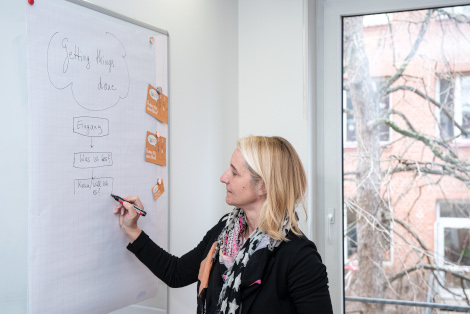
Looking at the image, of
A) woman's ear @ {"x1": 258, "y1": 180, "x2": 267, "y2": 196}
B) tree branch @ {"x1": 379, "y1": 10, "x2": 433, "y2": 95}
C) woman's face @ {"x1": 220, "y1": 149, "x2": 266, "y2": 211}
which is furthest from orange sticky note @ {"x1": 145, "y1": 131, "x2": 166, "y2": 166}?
tree branch @ {"x1": 379, "y1": 10, "x2": 433, "y2": 95}

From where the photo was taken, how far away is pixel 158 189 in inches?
70.1

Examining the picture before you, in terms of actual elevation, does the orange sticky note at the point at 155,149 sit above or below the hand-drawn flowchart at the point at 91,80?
below

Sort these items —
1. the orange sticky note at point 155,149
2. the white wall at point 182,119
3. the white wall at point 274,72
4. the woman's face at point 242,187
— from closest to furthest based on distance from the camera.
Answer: the white wall at point 182,119, the woman's face at point 242,187, the orange sticky note at point 155,149, the white wall at point 274,72

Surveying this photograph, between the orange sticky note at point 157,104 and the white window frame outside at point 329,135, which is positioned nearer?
the orange sticky note at point 157,104

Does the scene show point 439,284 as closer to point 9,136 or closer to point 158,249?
point 158,249

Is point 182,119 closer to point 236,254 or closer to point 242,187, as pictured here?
point 242,187

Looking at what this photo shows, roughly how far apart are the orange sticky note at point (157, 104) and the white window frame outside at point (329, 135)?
997mm

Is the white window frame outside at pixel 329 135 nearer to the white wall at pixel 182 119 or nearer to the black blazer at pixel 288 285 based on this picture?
the white wall at pixel 182 119

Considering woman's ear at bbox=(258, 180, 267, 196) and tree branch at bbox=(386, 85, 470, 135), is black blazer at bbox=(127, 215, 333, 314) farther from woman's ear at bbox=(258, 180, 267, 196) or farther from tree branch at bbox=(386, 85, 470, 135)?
tree branch at bbox=(386, 85, 470, 135)

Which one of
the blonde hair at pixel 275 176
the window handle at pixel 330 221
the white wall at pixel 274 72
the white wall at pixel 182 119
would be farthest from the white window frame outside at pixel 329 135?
the blonde hair at pixel 275 176

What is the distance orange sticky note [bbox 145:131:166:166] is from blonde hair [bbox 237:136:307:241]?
334mm

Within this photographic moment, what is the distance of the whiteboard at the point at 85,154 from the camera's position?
4.27ft

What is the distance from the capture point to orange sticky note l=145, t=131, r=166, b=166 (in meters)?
1.72

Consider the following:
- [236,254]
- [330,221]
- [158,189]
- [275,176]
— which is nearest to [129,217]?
[158,189]
